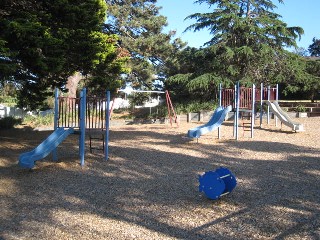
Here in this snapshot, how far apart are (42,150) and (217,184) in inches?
153

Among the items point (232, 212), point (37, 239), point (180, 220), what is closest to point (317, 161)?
point (232, 212)

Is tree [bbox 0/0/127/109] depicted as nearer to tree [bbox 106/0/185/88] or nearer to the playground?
the playground

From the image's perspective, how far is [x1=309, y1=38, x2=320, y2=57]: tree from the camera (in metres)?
55.2

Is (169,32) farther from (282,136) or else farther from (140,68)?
(282,136)

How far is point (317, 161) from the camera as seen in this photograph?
8.08 metres

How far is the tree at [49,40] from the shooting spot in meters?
7.88

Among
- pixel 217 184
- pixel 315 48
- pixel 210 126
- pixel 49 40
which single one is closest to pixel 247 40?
pixel 210 126

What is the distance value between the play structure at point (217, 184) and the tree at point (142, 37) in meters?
20.1

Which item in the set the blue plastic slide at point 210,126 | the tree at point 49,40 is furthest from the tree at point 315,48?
the tree at point 49,40

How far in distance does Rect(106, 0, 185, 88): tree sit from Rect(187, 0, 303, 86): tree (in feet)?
11.9

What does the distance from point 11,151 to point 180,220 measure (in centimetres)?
683

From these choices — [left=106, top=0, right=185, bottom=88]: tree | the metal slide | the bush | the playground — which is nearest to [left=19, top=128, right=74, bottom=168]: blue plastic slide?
the playground

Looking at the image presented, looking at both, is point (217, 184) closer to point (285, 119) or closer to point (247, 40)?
point (285, 119)

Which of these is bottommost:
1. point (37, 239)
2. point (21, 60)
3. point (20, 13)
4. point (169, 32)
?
point (37, 239)
